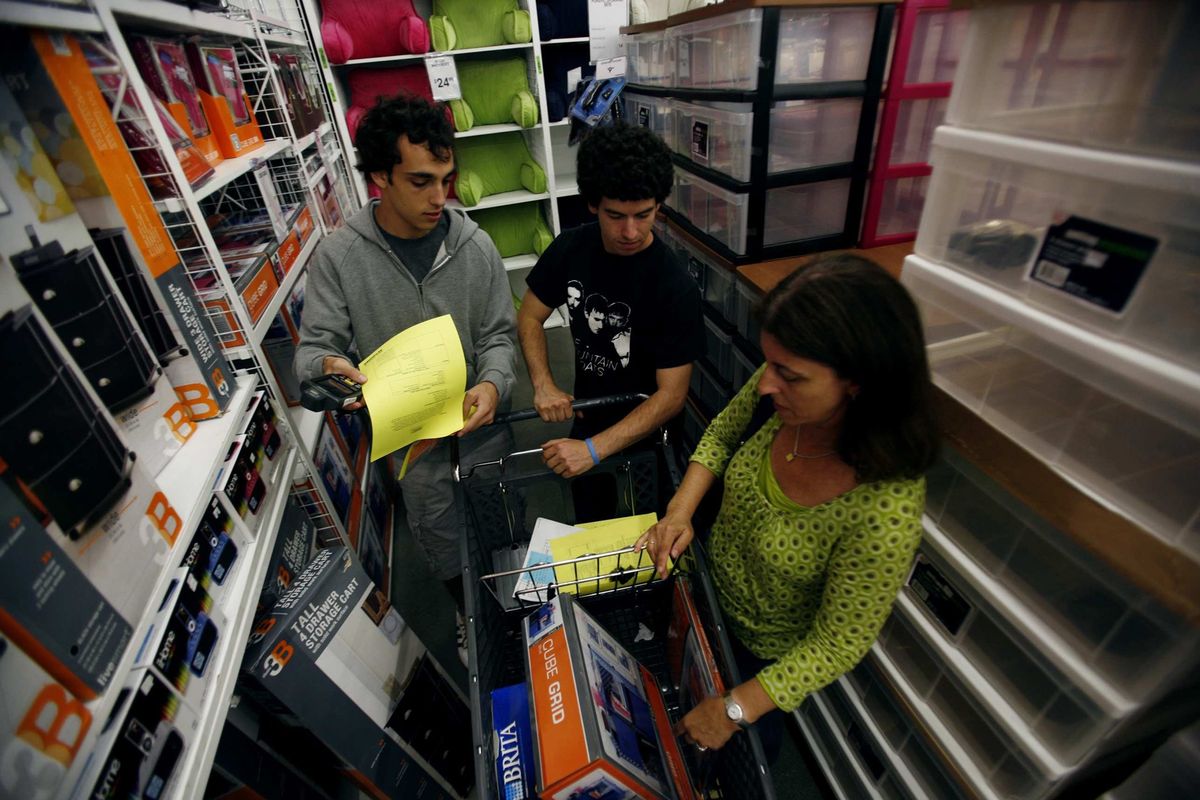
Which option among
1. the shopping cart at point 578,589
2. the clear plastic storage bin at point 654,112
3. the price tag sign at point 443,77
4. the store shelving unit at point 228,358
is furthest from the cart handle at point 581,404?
the price tag sign at point 443,77

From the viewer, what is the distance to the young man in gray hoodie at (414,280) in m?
1.29

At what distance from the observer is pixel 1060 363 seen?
0.70 meters

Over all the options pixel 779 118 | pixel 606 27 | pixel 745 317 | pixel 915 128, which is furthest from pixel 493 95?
pixel 915 128

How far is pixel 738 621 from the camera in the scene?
3.69ft

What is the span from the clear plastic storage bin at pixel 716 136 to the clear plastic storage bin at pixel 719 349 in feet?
1.81

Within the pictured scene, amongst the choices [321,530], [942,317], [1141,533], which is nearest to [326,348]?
[321,530]

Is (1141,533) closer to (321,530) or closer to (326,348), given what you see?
(326,348)

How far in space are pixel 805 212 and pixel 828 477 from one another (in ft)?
4.25

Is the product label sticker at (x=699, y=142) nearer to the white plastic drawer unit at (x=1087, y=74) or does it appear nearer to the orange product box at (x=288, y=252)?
the white plastic drawer unit at (x=1087, y=74)

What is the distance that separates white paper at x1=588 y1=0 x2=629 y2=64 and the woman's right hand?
118 inches

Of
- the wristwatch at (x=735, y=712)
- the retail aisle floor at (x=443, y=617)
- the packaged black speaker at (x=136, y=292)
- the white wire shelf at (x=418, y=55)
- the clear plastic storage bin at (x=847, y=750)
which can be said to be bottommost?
the retail aisle floor at (x=443, y=617)

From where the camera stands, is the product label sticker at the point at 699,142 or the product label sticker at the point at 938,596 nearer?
the product label sticker at the point at 938,596

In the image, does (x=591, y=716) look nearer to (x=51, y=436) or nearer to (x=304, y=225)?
(x=51, y=436)

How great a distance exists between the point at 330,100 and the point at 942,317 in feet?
10.9
